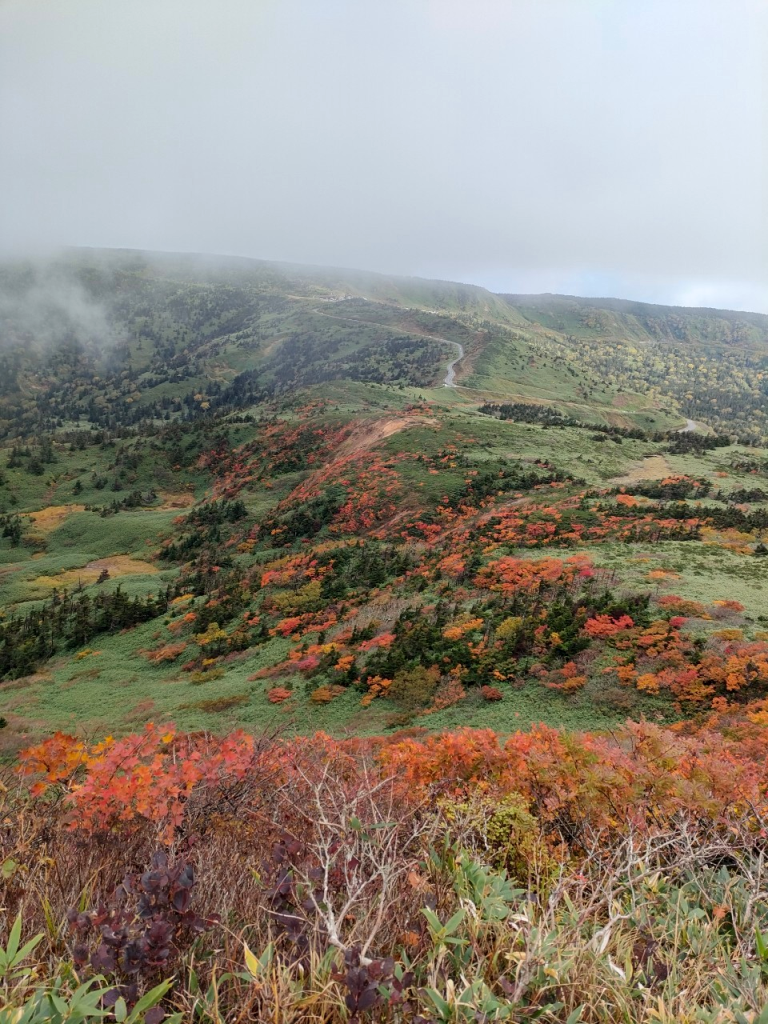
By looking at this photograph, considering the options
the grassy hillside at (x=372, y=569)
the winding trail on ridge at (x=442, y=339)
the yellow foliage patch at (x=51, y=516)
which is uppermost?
the winding trail on ridge at (x=442, y=339)

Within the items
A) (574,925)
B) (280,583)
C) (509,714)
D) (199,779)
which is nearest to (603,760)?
(574,925)

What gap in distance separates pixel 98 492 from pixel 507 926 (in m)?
77.2

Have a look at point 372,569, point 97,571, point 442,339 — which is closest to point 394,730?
point 372,569

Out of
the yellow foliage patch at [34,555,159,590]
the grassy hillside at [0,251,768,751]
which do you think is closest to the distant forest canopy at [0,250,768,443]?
the grassy hillside at [0,251,768,751]

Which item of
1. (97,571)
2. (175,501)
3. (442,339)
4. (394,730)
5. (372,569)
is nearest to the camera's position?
(394,730)

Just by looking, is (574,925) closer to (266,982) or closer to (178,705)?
→ (266,982)

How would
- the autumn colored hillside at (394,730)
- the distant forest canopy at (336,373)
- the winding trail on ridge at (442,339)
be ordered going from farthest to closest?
the distant forest canopy at (336,373) → the winding trail on ridge at (442,339) → the autumn colored hillside at (394,730)

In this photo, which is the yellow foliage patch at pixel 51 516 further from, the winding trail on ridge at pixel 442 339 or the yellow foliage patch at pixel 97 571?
the winding trail on ridge at pixel 442 339

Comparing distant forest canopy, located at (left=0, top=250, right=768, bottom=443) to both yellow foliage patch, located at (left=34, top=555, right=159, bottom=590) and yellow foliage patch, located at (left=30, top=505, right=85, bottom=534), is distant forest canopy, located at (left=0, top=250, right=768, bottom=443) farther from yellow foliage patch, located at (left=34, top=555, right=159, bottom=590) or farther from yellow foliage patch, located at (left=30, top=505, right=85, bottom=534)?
yellow foliage patch, located at (left=34, top=555, right=159, bottom=590)

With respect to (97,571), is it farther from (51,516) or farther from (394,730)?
(394,730)

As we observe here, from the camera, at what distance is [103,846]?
4164mm

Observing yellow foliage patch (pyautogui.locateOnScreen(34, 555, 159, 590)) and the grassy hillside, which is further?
yellow foliage patch (pyautogui.locateOnScreen(34, 555, 159, 590))

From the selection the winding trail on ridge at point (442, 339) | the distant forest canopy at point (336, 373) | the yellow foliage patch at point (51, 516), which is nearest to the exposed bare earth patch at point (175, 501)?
the yellow foliage patch at point (51, 516)

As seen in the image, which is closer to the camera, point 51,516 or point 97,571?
point 97,571
